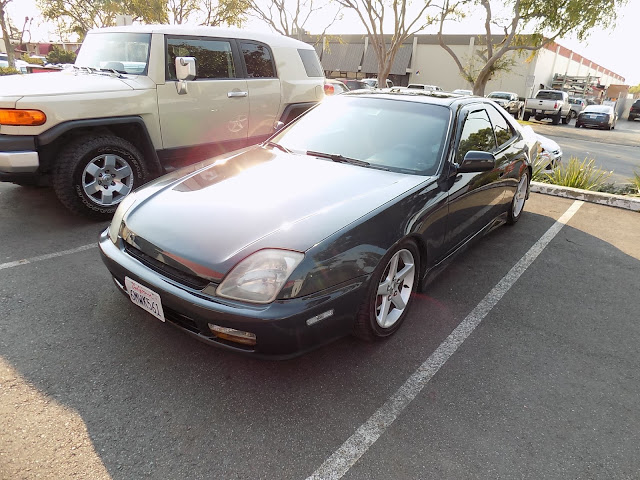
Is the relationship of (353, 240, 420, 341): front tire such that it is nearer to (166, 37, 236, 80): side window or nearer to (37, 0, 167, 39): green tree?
(166, 37, 236, 80): side window

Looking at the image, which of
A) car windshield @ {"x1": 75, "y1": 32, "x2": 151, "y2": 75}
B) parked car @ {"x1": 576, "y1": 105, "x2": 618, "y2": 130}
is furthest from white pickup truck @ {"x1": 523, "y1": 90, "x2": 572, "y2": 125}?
car windshield @ {"x1": 75, "y1": 32, "x2": 151, "y2": 75}

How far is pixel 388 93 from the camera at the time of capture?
12.6 feet

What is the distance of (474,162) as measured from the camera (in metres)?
3.07

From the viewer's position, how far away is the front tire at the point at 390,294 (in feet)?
8.07

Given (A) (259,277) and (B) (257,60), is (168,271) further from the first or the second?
(B) (257,60)

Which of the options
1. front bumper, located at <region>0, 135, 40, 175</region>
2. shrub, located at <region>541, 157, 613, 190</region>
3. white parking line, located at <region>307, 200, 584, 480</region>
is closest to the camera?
white parking line, located at <region>307, 200, 584, 480</region>

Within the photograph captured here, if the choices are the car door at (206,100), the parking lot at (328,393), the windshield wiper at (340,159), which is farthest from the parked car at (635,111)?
the windshield wiper at (340,159)

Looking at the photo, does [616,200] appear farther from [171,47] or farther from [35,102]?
[35,102]

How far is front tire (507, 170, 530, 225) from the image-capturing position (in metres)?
4.87

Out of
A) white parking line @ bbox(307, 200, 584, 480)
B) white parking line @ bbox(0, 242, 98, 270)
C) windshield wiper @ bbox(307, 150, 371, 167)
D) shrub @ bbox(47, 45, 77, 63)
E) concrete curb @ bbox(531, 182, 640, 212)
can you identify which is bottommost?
white parking line @ bbox(307, 200, 584, 480)

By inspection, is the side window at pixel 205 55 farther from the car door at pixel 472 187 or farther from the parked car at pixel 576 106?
the parked car at pixel 576 106

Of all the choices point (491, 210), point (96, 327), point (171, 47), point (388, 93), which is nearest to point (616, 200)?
point (491, 210)

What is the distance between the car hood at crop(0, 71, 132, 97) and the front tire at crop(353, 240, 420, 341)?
11.2 ft

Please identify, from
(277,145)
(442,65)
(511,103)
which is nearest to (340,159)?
(277,145)
